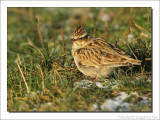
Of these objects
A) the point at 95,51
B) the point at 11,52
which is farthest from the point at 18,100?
the point at 11,52

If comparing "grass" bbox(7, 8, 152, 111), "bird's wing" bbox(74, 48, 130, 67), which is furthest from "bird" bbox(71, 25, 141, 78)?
"grass" bbox(7, 8, 152, 111)

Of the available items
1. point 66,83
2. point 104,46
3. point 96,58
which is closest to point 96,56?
point 96,58

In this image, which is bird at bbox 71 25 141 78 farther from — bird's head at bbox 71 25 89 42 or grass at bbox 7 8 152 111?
grass at bbox 7 8 152 111

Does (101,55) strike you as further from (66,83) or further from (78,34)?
(66,83)

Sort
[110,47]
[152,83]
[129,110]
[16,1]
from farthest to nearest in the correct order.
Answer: [16,1] < [110,47] < [152,83] < [129,110]

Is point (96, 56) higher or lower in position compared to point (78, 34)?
lower

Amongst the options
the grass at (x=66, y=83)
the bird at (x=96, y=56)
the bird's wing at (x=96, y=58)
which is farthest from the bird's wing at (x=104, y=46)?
the grass at (x=66, y=83)

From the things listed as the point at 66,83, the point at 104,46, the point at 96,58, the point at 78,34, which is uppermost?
the point at 78,34

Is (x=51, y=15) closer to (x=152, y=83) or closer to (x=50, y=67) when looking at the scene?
(x=50, y=67)
